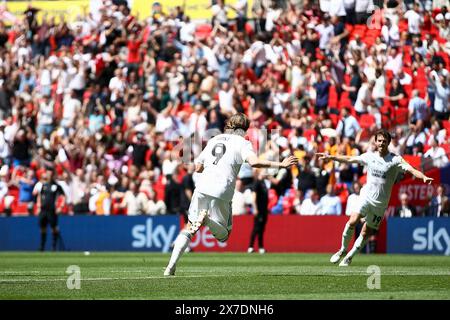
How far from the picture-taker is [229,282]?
52.6 ft

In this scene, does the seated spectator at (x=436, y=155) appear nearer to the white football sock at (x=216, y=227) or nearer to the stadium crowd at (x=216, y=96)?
the stadium crowd at (x=216, y=96)

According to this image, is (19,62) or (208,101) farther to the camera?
(19,62)

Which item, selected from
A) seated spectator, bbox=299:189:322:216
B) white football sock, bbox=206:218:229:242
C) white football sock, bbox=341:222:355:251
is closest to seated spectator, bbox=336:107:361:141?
seated spectator, bbox=299:189:322:216

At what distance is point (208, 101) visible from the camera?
35.2 meters

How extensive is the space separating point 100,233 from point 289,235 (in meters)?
6.05

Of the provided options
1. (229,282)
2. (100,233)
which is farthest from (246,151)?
(100,233)

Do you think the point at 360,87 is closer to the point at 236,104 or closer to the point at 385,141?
the point at 236,104

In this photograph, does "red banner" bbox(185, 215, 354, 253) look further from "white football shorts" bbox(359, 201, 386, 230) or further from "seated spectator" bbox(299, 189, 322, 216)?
"white football shorts" bbox(359, 201, 386, 230)

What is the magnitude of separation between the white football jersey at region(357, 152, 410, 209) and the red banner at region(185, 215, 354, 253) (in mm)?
10059

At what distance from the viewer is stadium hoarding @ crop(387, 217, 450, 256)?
29.0 meters

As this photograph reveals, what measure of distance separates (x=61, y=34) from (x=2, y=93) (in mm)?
3209

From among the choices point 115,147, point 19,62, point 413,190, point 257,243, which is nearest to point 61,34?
point 19,62

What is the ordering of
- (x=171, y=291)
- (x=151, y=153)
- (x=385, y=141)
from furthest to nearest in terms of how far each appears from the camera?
1. (x=151, y=153)
2. (x=385, y=141)
3. (x=171, y=291)

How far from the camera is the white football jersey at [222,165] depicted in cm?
Result: 1631
